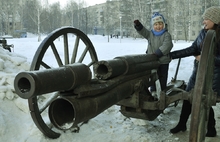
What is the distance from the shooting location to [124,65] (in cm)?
296

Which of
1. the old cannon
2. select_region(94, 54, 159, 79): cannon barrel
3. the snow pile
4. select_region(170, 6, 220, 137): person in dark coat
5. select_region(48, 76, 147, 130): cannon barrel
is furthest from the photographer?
the snow pile

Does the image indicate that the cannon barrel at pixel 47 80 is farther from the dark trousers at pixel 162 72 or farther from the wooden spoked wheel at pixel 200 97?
the dark trousers at pixel 162 72

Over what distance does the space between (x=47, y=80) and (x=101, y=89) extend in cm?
70

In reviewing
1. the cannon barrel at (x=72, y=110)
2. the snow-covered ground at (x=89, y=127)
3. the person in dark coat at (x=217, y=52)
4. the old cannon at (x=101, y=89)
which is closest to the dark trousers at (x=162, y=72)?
the person in dark coat at (x=217, y=52)

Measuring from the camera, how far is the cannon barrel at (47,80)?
1802 mm

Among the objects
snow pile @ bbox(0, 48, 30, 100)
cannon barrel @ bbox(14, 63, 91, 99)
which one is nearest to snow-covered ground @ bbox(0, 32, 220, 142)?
snow pile @ bbox(0, 48, 30, 100)

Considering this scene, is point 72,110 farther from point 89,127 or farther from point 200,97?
point 89,127

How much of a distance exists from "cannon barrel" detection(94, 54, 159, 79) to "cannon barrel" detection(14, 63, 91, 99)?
45 centimetres

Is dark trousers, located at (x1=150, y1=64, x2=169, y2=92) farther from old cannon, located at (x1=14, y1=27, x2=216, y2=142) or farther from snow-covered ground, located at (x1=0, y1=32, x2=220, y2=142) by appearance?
snow-covered ground, located at (x1=0, y1=32, x2=220, y2=142)

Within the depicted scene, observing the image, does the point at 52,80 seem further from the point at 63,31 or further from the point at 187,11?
the point at 187,11

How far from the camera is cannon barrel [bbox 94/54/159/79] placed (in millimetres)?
2691

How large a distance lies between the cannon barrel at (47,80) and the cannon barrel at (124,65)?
A: 0.45m

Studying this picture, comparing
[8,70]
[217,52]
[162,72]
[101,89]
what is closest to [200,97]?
[101,89]

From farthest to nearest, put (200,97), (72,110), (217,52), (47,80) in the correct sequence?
(217,52)
(200,97)
(72,110)
(47,80)
